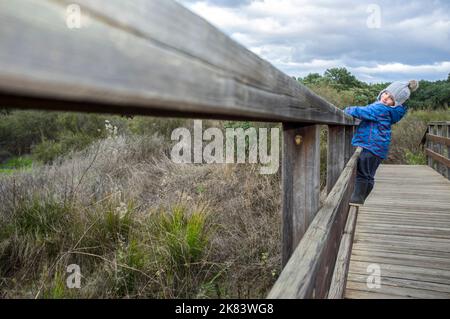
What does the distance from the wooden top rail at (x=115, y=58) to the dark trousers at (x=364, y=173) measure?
4.11 metres

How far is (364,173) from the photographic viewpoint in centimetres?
453

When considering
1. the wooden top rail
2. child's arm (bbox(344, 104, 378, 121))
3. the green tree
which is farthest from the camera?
the green tree

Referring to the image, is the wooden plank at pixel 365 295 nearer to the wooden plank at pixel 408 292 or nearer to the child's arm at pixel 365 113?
the wooden plank at pixel 408 292

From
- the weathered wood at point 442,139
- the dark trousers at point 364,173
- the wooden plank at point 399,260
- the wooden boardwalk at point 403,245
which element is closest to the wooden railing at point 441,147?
the weathered wood at point 442,139

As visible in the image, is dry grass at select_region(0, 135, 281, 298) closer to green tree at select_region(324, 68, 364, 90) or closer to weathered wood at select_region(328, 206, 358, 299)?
weathered wood at select_region(328, 206, 358, 299)

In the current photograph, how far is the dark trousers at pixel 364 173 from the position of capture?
14.5 ft

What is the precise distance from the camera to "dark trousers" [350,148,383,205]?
4.43 metres

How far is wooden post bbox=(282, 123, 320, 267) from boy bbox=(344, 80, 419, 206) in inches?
107

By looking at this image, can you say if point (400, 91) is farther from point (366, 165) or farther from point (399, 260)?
point (399, 260)

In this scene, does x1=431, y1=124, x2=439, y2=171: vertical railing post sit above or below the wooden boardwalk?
above

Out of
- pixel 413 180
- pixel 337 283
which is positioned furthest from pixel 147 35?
pixel 413 180

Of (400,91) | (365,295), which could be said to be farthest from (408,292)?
(400,91)

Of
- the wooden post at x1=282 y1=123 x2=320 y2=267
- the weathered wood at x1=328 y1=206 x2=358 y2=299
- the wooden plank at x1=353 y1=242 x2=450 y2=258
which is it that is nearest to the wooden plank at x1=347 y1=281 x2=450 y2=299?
the weathered wood at x1=328 y1=206 x2=358 y2=299
